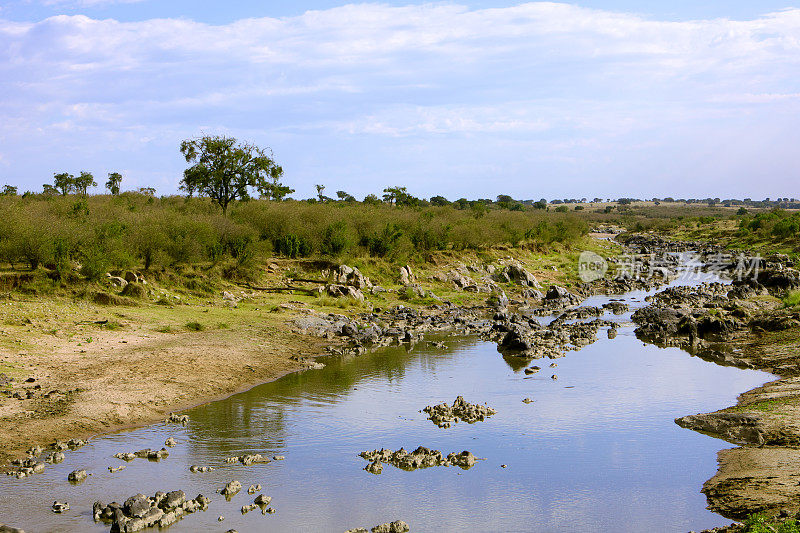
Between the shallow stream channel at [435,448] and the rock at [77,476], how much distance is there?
0.47ft

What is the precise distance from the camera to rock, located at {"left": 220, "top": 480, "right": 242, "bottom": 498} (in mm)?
11023

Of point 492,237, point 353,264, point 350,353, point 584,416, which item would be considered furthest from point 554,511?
point 492,237

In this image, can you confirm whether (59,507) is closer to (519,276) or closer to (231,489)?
(231,489)

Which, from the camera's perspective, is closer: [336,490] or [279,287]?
[336,490]

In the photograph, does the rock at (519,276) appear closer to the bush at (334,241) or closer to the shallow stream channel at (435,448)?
the bush at (334,241)

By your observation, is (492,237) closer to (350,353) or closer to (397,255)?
(397,255)

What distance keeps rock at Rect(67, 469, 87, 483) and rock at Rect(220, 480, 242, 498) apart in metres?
2.44

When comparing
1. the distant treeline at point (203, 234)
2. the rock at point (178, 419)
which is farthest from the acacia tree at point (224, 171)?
the rock at point (178, 419)

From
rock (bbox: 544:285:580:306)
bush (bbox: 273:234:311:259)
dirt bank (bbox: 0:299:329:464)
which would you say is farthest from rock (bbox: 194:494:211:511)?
rock (bbox: 544:285:580:306)

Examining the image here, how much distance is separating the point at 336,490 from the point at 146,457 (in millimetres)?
3897

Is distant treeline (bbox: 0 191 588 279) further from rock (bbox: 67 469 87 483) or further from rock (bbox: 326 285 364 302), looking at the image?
rock (bbox: 67 469 87 483)

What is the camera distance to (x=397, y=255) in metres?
37.6

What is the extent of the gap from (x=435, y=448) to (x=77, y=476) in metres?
6.46

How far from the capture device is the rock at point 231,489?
36.2ft
